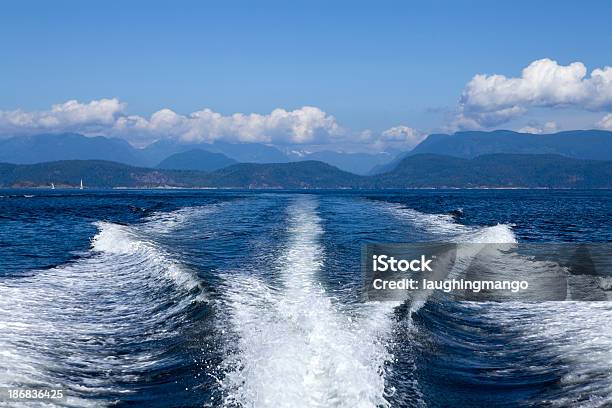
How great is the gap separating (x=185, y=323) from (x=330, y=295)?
16.0 feet

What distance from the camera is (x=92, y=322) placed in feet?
52.7

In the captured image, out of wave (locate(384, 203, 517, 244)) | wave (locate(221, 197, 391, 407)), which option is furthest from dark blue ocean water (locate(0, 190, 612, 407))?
wave (locate(384, 203, 517, 244))

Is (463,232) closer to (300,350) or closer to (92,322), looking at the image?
(92,322)

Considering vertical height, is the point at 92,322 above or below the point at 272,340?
below

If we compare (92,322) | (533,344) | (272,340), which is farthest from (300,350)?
(92,322)

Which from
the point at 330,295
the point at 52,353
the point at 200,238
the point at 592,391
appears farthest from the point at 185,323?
the point at 200,238

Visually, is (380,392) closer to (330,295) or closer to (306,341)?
(306,341)

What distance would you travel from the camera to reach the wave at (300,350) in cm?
1020

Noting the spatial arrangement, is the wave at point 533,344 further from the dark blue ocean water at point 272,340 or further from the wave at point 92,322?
the wave at point 92,322

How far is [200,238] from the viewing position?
3534cm

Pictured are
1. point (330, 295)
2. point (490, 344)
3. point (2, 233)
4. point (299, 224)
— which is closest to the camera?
point (490, 344)

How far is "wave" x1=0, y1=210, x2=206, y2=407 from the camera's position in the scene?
1167cm

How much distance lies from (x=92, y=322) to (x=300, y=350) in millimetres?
6551

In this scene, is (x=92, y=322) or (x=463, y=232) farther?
(x=463, y=232)
